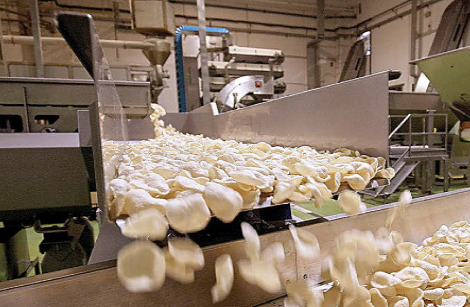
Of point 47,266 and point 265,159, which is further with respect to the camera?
point 47,266

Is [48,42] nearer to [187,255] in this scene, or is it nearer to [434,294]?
[187,255]

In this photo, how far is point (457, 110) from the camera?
1989mm

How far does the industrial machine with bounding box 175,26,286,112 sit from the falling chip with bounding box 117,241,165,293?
3097 mm

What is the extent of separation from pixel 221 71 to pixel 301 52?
386cm

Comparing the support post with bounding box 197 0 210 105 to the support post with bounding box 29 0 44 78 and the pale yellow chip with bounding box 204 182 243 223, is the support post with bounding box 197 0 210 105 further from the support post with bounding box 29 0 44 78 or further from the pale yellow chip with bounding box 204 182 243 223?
the pale yellow chip with bounding box 204 182 243 223

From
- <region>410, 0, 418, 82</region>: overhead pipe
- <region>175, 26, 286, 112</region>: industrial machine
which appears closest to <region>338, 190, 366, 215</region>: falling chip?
<region>175, 26, 286, 112</region>: industrial machine

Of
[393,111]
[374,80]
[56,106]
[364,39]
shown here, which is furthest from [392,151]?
[364,39]

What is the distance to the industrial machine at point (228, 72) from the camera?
11.6 feet

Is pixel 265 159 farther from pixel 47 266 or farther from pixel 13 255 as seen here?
pixel 13 255

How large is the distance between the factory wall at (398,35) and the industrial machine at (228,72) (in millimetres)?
3172

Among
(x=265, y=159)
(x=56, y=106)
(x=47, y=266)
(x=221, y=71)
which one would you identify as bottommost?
(x=47, y=266)

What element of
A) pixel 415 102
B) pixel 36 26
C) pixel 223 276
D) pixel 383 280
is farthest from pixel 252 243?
pixel 36 26

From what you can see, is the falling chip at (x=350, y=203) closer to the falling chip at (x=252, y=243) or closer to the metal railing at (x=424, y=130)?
the falling chip at (x=252, y=243)

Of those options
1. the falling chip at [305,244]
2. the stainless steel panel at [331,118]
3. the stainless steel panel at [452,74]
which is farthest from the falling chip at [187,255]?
the stainless steel panel at [452,74]
